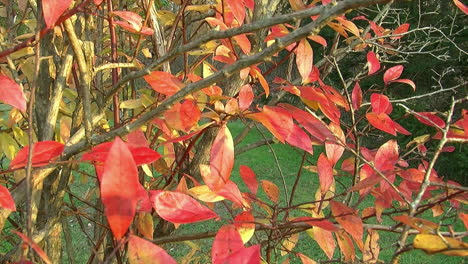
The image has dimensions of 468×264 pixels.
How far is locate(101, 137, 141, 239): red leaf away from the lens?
0.35 m

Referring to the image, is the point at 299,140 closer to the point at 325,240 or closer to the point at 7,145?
the point at 325,240

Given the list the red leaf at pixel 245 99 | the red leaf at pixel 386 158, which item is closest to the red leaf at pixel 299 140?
the red leaf at pixel 245 99

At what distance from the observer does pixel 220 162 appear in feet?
1.95

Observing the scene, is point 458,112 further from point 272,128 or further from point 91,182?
point 272,128

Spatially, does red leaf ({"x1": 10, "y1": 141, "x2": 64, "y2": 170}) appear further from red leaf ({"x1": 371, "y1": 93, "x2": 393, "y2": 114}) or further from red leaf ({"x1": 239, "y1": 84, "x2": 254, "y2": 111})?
red leaf ({"x1": 371, "y1": 93, "x2": 393, "y2": 114})

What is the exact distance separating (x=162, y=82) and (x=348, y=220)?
0.31 m

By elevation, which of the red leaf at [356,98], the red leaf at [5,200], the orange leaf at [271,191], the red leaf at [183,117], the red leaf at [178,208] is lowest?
the orange leaf at [271,191]

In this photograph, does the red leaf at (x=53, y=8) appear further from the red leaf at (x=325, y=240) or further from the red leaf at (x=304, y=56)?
the red leaf at (x=325, y=240)

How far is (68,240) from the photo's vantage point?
Answer: 124 cm

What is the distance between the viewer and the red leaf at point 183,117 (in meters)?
0.65

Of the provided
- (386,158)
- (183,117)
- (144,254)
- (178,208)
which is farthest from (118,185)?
(386,158)

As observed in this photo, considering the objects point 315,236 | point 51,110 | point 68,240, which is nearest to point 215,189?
point 315,236

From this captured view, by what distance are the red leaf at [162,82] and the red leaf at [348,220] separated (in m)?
0.27

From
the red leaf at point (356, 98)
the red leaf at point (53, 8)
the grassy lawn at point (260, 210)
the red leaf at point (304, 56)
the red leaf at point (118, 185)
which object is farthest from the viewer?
the grassy lawn at point (260, 210)
